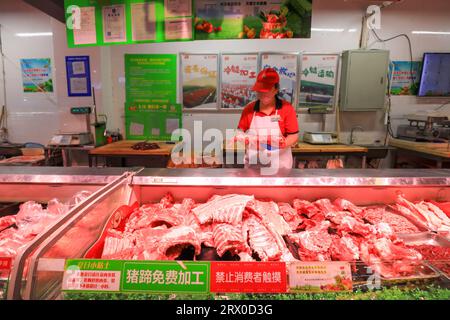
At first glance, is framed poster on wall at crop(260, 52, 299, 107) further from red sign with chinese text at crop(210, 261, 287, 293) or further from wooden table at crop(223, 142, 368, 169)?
red sign with chinese text at crop(210, 261, 287, 293)

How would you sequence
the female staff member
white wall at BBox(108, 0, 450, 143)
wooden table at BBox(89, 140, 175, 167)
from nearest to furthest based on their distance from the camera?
the female staff member → wooden table at BBox(89, 140, 175, 167) → white wall at BBox(108, 0, 450, 143)

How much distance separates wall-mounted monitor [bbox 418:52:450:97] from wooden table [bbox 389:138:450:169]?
4.34 feet

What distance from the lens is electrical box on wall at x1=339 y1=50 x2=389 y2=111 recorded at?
550cm

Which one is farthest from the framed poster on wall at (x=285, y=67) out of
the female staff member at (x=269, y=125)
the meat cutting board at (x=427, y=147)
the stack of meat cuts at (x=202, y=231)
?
the stack of meat cuts at (x=202, y=231)

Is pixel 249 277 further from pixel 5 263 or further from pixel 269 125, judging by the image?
pixel 269 125

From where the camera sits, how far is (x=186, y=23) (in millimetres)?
2840

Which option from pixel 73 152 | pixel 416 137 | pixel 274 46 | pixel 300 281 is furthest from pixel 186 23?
pixel 416 137

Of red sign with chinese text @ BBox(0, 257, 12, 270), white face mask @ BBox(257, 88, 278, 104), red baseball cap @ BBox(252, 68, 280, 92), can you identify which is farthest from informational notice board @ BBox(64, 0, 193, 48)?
red sign with chinese text @ BBox(0, 257, 12, 270)

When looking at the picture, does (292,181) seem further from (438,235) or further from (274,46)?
(274,46)

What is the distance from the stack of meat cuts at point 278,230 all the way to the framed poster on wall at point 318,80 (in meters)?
4.27

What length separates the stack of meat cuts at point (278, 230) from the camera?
1538 millimetres

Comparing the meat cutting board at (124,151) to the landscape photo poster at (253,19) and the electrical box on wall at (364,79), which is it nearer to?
the landscape photo poster at (253,19)

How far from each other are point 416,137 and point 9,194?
644 cm

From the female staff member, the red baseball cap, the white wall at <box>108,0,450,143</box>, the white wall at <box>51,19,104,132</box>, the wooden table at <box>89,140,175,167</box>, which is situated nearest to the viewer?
the red baseball cap
